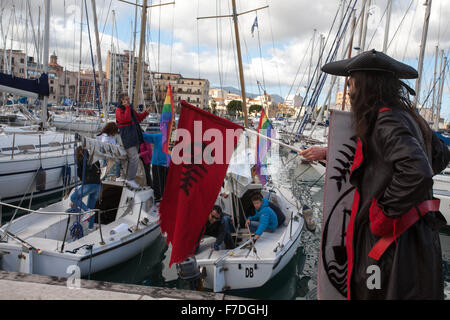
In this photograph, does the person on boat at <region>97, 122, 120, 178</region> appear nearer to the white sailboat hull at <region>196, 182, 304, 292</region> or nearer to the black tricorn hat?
the white sailboat hull at <region>196, 182, 304, 292</region>

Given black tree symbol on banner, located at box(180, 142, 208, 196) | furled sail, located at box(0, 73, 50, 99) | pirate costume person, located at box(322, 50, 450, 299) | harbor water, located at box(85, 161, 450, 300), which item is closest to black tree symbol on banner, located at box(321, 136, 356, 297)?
pirate costume person, located at box(322, 50, 450, 299)

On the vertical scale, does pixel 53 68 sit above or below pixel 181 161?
above

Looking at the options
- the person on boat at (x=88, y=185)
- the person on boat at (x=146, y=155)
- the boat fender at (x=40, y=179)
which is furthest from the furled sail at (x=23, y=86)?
the person on boat at (x=146, y=155)

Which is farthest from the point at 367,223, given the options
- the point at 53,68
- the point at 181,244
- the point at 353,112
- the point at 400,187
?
the point at 53,68

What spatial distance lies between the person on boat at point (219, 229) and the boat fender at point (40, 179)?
867 cm

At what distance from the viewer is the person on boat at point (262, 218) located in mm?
7156

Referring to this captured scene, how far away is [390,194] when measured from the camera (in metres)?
1.65

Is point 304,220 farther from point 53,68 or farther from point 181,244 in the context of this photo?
point 53,68

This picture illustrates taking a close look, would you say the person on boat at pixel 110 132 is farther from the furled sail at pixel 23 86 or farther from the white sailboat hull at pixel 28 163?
the furled sail at pixel 23 86

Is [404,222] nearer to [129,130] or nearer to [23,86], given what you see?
[129,130]

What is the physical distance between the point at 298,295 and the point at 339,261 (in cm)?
561

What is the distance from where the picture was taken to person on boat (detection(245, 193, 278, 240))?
282 inches

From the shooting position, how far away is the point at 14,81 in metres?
10.3
